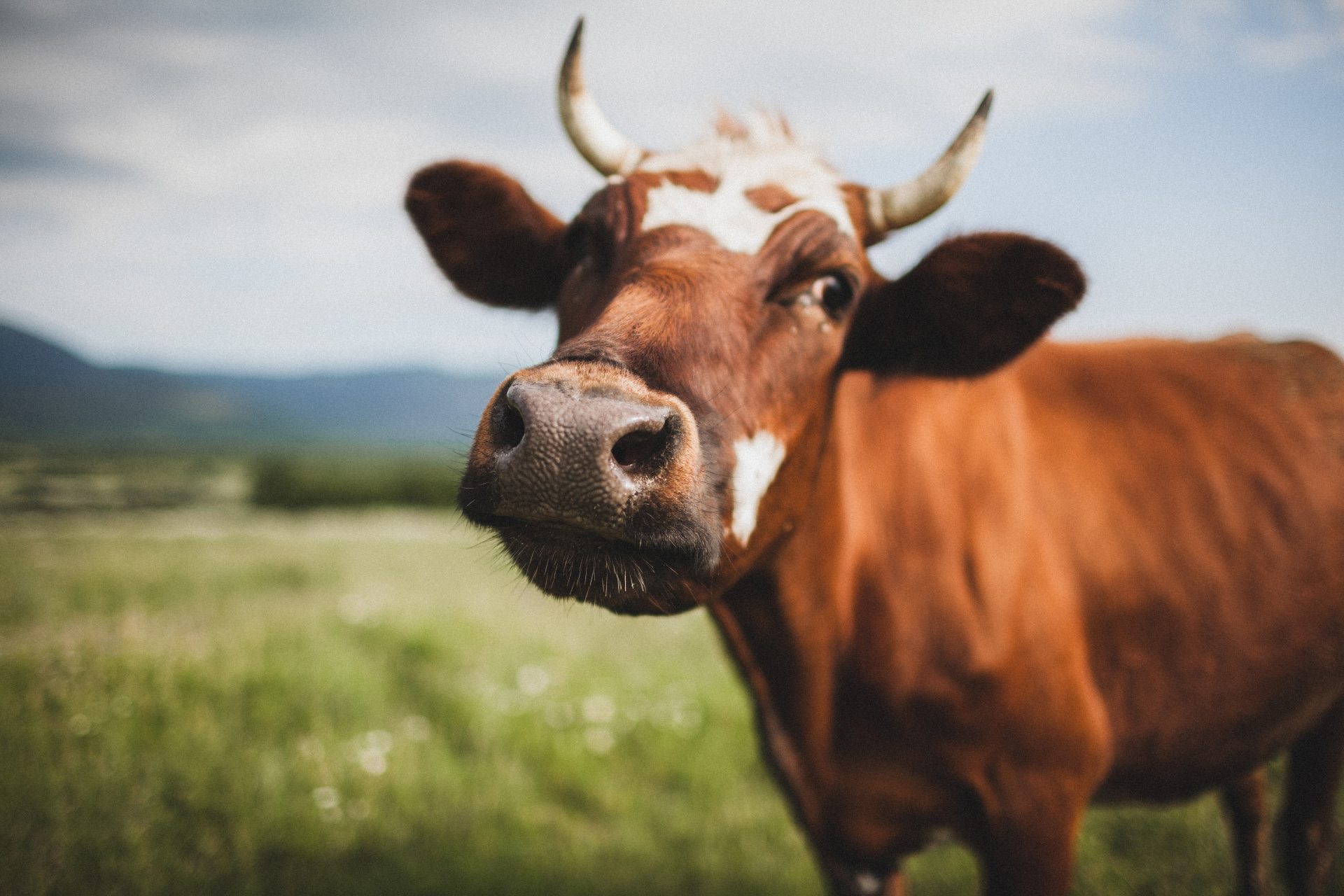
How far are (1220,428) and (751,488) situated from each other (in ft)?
8.57

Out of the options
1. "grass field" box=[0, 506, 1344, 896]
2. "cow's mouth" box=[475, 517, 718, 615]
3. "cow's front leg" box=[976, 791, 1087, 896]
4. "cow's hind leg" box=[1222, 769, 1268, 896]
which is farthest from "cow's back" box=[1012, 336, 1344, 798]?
"cow's mouth" box=[475, 517, 718, 615]

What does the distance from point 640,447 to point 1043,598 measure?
185cm

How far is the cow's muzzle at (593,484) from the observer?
4.64 ft

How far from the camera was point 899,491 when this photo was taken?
2.72 m

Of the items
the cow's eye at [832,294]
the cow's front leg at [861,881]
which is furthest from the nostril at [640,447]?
the cow's front leg at [861,881]

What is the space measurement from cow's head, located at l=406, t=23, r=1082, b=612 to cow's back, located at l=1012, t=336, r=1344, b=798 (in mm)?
961

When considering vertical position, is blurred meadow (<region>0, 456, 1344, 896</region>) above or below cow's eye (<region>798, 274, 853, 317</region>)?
below

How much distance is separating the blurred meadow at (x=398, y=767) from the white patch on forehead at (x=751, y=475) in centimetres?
62

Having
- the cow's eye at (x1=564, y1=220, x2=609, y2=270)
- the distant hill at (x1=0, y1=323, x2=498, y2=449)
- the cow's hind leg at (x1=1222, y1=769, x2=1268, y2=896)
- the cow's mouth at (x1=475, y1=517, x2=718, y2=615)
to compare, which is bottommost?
the distant hill at (x1=0, y1=323, x2=498, y2=449)

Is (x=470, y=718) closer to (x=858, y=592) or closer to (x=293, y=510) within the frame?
(x=858, y=592)

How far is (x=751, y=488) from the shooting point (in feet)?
6.38

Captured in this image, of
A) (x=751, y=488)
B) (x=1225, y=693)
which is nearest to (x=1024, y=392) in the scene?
(x=1225, y=693)

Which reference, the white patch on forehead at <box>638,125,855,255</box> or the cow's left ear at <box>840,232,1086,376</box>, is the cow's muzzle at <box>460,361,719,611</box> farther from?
the cow's left ear at <box>840,232,1086,376</box>

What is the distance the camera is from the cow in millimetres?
1646
